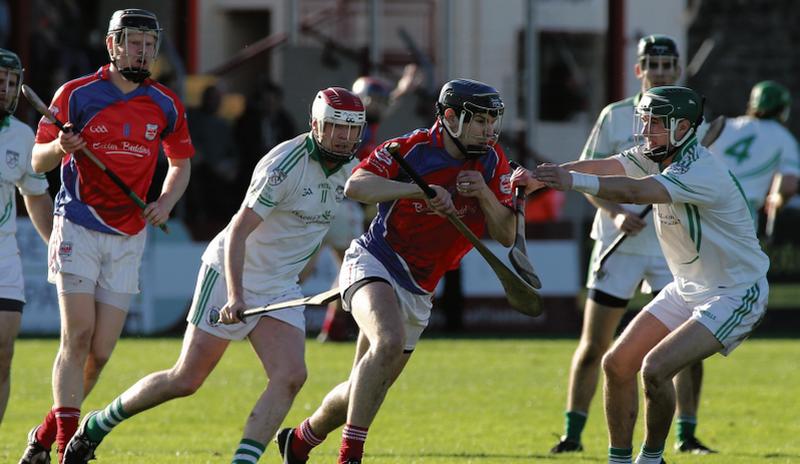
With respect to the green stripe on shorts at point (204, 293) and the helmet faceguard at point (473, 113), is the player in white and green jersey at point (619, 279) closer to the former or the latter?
the helmet faceguard at point (473, 113)

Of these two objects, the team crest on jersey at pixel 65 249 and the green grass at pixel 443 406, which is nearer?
the team crest on jersey at pixel 65 249

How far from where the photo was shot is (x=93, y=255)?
26.4ft

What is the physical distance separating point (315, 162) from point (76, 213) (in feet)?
4.49

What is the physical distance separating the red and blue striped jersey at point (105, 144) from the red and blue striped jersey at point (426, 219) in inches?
51.0

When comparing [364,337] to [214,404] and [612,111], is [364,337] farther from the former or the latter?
[214,404]

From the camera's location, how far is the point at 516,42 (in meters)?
29.8

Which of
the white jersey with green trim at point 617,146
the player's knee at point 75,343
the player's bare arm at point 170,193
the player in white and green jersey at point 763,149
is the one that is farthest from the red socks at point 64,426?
the player in white and green jersey at point 763,149

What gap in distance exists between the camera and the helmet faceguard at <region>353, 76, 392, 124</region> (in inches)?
571

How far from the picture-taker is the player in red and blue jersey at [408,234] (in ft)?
23.7

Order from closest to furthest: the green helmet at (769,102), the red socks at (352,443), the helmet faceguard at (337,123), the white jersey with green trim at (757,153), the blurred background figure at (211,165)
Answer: the red socks at (352,443) < the helmet faceguard at (337,123) < the green helmet at (769,102) < the white jersey with green trim at (757,153) < the blurred background figure at (211,165)

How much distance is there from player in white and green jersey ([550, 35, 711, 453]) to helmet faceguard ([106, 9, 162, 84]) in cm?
Result: 281

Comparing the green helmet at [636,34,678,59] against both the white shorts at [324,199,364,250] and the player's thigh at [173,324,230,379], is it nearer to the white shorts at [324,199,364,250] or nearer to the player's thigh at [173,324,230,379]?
the player's thigh at [173,324,230,379]

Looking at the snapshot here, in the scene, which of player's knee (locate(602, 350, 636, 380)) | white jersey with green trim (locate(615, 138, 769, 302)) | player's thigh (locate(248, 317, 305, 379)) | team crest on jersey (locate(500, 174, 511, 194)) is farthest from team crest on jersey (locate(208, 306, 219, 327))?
white jersey with green trim (locate(615, 138, 769, 302))

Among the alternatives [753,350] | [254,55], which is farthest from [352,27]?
[753,350]
